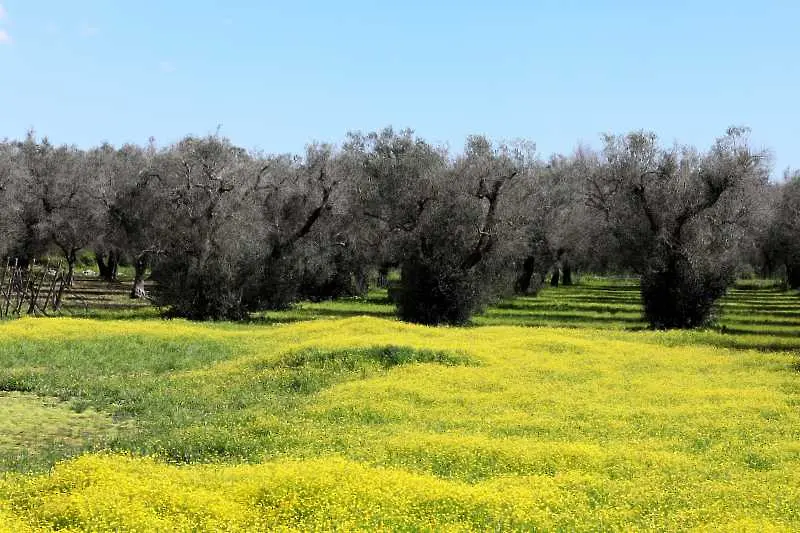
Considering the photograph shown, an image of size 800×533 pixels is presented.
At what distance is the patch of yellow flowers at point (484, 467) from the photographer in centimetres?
1041

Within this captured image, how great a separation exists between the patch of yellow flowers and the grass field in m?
0.04

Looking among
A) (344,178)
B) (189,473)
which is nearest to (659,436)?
(189,473)

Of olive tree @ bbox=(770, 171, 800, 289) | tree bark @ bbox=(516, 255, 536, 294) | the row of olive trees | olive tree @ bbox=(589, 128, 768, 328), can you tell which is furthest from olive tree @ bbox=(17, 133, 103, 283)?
olive tree @ bbox=(770, 171, 800, 289)

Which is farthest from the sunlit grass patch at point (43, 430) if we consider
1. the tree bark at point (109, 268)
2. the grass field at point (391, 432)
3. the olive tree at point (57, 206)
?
the tree bark at point (109, 268)

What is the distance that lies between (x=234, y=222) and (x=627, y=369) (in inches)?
1008

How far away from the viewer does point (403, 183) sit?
4972 cm

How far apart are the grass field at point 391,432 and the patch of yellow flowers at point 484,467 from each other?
0.14ft

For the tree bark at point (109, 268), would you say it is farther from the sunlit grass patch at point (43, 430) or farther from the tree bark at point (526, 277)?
the sunlit grass patch at point (43, 430)

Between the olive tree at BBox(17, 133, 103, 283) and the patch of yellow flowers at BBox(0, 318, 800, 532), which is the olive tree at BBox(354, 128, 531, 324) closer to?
the patch of yellow flowers at BBox(0, 318, 800, 532)

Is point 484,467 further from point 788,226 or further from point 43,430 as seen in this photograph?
point 788,226

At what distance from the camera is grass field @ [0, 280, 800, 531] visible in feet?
35.0

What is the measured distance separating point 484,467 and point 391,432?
125 inches

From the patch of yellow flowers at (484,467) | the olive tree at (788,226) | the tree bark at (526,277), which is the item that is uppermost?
the olive tree at (788,226)

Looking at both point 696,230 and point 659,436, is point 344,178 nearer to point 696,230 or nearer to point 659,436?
point 696,230
